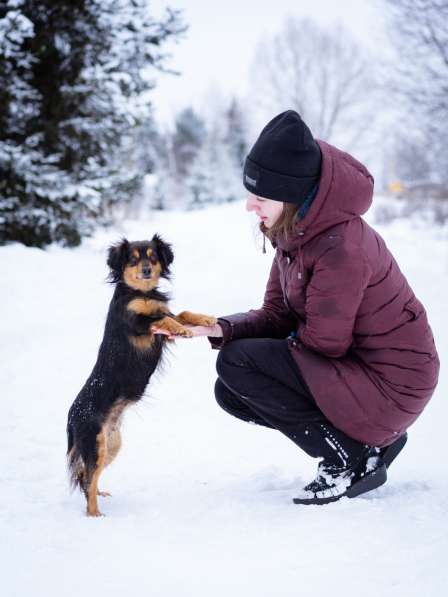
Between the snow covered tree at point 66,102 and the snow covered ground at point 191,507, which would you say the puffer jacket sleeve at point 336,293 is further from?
the snow covered tree at point 66,102

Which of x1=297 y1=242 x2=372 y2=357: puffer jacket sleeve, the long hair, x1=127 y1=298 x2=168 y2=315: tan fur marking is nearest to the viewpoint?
x1=297 y1=242 x2=372 y2=357: puffer jacket sleeve

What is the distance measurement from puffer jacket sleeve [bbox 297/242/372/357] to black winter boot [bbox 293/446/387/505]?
21.6 inches

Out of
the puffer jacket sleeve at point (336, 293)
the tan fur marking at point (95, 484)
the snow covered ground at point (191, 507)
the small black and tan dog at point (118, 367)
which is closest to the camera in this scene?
the snow covered ground at point (191, 507)

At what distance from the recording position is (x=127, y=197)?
10117 mm

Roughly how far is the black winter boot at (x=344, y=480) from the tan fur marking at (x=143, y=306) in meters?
1.17

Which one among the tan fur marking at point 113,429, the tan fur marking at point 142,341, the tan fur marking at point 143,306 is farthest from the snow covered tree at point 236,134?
the tan fur marking at point 113,429

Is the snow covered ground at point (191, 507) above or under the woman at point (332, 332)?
under

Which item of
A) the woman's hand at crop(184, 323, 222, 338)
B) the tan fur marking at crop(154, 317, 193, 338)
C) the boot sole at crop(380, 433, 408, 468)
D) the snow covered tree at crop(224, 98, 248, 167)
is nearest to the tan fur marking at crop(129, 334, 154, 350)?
the tan fur marking at crop(154, 317, 193, 338)

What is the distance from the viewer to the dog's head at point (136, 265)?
2.93 metres

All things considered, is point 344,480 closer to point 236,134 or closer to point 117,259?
point 117,259

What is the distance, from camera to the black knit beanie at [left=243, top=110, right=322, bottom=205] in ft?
6.94

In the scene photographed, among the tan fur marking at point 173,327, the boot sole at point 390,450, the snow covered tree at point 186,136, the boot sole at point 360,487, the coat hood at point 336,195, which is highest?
the snow covered tree at point 186,136

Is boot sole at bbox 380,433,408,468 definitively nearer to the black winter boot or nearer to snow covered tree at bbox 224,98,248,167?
the black winter boot

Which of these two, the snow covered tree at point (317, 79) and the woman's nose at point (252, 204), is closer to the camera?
the woman's nose at point (252, 204)
